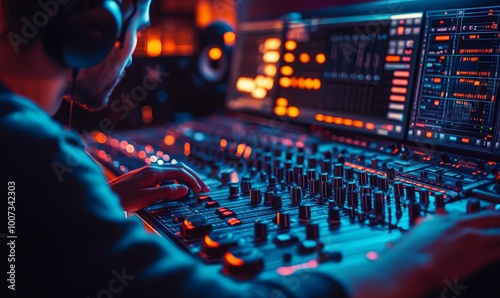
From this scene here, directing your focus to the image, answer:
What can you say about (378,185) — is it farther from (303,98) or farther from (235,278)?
(303,98)

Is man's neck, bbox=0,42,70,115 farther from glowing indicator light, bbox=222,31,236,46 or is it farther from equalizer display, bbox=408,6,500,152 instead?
Result: glowing indicator light, bbox=222,31,236,46

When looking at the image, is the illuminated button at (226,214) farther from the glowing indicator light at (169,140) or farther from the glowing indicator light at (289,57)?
the glowing indicator light at (289,57)

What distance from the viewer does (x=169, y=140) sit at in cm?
194

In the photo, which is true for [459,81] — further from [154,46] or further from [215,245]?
[154,46]

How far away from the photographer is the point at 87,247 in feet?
1.98

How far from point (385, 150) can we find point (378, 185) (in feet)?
1.18

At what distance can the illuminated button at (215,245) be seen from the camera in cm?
81

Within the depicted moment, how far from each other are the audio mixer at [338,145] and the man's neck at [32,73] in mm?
352

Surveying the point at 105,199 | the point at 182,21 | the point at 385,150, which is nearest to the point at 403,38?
the point at 385,150

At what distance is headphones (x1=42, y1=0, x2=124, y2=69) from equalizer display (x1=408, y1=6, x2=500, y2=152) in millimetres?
883

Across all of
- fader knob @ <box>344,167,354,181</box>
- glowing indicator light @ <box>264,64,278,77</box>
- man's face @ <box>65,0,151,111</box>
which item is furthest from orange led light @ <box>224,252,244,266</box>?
glowing indicator light @ <box>264,64,278,77</box>

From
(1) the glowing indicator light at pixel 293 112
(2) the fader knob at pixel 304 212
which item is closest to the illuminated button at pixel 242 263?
(2) the fader knob at pixel 304 212

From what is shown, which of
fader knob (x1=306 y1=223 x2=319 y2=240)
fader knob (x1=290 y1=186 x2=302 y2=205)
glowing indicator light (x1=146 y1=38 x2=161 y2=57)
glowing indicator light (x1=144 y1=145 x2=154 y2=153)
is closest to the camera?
fader knob (x1=306 y1=223 x2=319 y2=240)

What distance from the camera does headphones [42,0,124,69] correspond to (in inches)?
29.7
